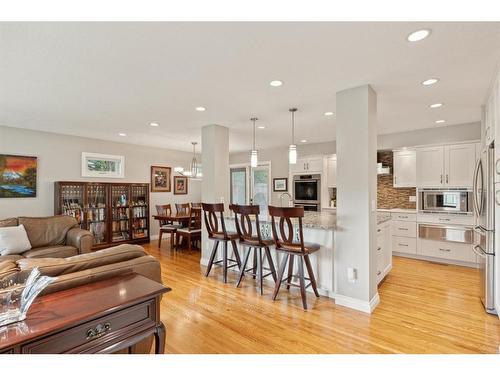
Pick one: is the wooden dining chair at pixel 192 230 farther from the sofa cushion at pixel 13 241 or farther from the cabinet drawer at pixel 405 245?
the cabinet drawer at pixel 405 245

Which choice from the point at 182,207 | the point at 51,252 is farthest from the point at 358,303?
the point at 182,207

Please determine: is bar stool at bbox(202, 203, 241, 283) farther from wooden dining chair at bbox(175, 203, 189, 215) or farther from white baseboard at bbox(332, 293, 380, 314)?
wooden dining chair at bbox(175, 203, 189, 215)

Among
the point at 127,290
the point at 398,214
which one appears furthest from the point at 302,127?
the point at 127,290

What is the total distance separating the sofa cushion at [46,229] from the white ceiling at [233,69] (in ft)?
5.36

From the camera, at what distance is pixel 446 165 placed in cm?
457

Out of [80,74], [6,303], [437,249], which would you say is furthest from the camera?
[437,249]

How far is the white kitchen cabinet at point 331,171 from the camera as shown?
19.3ft

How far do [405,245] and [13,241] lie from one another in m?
6.26

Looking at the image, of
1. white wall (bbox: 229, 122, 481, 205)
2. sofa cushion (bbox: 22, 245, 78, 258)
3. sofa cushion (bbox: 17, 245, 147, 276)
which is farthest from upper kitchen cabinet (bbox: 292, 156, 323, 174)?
sofa cushion (bbox: 17, 245, 147, 276)

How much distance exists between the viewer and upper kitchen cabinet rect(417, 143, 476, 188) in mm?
4367

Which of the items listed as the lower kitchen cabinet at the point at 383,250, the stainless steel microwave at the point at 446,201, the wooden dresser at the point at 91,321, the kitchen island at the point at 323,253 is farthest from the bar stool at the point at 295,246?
the stainless steel microwave at the point at 446,201
